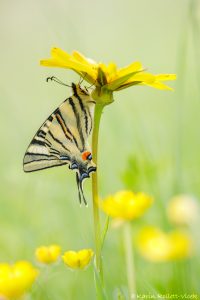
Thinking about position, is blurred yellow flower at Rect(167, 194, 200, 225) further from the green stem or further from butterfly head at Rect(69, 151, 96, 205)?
butterfly head at Rect(69, 151, 96, 205)

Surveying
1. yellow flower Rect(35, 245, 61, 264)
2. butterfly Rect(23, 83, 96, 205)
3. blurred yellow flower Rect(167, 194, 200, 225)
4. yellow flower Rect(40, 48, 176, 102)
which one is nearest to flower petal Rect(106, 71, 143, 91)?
yellow flower Rect(40, 48, 176, 102)

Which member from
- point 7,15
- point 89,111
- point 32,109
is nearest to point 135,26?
point 32,109

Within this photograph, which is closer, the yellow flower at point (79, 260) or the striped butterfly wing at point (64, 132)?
the yellow flower at point (79, 260)

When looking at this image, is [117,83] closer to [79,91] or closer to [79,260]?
[79,91]

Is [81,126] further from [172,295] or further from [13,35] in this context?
[13,35]

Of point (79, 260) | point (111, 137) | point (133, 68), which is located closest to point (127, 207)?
point (79, 260)

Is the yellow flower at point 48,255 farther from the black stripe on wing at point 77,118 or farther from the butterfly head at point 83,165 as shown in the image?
the black stripe on wing at point 77,118

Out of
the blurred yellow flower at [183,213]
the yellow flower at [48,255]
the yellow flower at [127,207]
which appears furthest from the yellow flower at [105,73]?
the blurred yellow flower at [183,213]
